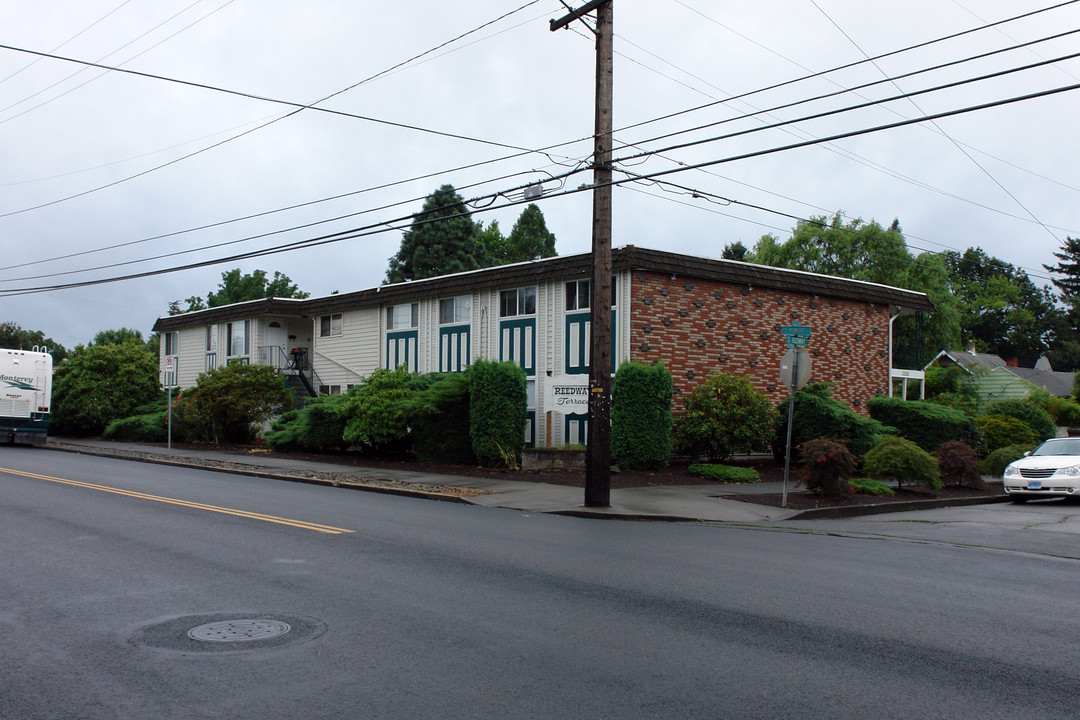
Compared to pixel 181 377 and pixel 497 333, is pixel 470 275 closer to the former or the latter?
pixel 497 333

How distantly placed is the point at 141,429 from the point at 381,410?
1617 centimetres

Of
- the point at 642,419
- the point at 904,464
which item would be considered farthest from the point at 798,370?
the point at 642,419

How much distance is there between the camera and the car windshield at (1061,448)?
18.8 m

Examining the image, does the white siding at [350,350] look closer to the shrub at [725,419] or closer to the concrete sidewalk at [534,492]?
the concrete sidewalk at [534,492]

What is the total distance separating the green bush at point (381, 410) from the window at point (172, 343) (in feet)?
79.8

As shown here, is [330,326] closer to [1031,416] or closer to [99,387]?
→ [99,387]

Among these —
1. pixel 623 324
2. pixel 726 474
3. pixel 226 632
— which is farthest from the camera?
pixel 623 324

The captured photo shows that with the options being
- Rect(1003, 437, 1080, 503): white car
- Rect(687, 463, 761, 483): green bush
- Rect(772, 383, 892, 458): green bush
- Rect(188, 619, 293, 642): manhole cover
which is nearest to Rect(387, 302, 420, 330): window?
Rect(772, 383, 892, 458): green bush

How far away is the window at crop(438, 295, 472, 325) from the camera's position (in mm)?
28781

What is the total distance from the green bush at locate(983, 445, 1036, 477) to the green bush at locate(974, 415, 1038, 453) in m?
2.77

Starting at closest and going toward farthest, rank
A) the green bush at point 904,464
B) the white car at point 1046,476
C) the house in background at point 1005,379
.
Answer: the green bush at point 904,464, the white car at point 1046,476, the house in background at point 1005,379

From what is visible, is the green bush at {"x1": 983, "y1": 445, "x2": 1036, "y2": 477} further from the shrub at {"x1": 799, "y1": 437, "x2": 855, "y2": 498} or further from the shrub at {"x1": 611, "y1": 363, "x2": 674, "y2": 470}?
the shrub at {"x1": 611, "y1": 363, "x2": 674, "y2": 470}

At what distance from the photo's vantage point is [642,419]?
20.4m

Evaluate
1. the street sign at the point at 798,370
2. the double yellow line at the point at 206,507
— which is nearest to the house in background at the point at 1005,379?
the street sign at the point at 798,370
